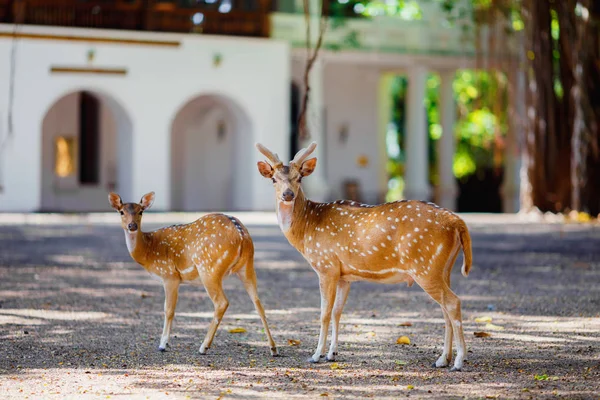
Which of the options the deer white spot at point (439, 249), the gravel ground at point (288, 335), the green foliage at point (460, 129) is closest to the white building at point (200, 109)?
the green foliage at point (460, 129)

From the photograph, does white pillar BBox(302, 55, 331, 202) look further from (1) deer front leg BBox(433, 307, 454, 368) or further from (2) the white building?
(1) deer front leg BBox(433, 307, 454, 368)

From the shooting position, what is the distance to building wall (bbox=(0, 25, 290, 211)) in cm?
2919

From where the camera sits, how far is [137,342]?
894cm

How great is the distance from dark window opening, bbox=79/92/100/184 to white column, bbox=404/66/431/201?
30.8 feet

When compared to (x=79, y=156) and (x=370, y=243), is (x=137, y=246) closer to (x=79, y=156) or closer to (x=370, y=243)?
(x=370, y=243)

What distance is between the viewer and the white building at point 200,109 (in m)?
29.3

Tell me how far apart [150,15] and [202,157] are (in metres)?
5.45

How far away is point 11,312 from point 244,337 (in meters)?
2.90

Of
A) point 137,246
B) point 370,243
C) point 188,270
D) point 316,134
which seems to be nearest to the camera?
point 370,243

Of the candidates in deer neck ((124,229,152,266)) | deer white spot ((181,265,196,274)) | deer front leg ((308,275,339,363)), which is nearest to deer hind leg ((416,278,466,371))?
deer front leg ((308,275,339,363))

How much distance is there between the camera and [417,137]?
33719mm

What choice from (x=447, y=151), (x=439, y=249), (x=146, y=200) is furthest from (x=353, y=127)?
(x=439, y=249)

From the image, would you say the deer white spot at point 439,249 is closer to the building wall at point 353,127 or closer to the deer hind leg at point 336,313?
the deer hind leg at point 336,313

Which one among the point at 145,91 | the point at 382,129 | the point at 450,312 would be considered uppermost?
the point at 145,91
